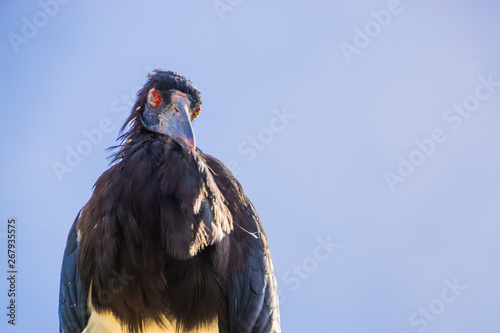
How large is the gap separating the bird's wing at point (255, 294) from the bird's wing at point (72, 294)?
98cm

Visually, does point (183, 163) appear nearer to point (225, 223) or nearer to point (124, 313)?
point (225, 223)

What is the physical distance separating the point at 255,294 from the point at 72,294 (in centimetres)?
127

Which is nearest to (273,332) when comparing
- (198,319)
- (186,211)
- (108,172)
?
(198,319)

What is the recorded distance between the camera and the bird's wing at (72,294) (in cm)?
370

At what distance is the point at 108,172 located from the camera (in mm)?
3561

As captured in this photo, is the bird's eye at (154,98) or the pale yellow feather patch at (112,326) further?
the bird's eye at (154,98)

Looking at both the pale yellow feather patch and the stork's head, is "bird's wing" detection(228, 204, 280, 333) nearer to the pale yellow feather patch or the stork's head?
the pale yellow feather patch

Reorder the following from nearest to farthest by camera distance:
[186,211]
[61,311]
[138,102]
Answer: [186,211], [138,102], [61,311]

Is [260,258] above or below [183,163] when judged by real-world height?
below

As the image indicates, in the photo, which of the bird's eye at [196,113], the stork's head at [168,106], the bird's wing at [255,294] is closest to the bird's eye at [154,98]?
the stork's head at [168,106]

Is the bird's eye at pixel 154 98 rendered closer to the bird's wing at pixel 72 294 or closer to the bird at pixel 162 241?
the bird at pixel 162 241

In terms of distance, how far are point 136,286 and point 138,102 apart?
126 centimetres

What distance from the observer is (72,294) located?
3.86m

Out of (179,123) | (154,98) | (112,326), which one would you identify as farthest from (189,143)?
(112,326)
